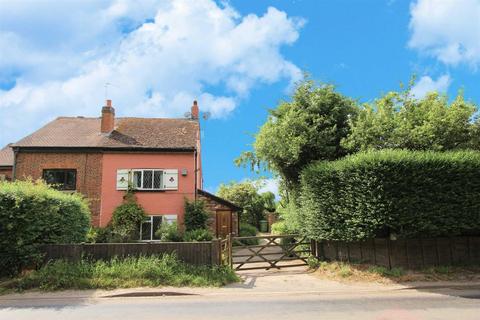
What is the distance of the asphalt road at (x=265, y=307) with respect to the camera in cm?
734

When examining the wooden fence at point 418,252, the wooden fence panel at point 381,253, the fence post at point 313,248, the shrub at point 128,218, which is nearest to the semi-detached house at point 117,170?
the shrub at point 128,218

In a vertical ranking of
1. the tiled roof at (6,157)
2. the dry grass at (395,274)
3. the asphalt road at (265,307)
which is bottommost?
the asphalt road at (265,307)

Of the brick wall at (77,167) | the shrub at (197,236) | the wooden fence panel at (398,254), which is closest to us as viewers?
the wooden fence panel at (398,254)

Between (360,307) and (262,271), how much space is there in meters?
5.82

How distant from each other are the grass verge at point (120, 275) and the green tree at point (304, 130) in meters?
5.76

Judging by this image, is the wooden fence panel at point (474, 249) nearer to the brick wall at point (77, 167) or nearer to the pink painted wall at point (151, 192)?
the pink painted wall at point (151, 192)

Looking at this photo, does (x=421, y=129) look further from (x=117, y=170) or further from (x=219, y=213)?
(x=117, y=170)

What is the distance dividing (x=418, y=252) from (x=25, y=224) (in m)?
12.4

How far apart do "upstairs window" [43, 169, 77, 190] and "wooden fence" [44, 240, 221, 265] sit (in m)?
9.89

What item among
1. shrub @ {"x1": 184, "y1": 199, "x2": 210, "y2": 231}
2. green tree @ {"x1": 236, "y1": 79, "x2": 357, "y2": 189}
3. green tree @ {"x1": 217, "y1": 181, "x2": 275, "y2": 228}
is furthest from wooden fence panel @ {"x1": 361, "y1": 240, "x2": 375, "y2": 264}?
green tree @ {"x1": 217, "y1": 181, "x2": 275, "y2": 228}

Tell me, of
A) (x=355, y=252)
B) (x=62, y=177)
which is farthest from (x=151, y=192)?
(x=355, y=252)

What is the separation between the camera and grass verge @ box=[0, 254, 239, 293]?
1012 centimetres

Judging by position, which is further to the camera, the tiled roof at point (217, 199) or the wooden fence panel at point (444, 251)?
the tiled roof at point (217, 199)

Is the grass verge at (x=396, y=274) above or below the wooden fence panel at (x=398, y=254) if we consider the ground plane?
below
